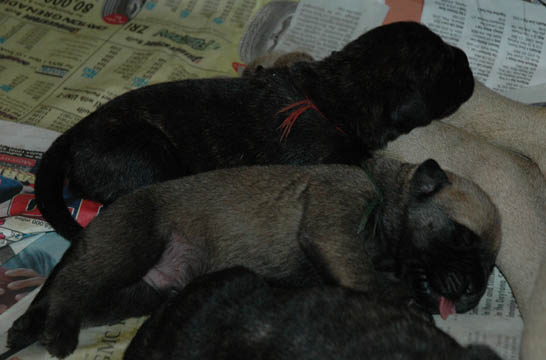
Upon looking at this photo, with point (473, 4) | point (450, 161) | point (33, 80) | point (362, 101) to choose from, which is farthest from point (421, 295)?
point (33, 80)

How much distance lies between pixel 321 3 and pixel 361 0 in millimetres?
210

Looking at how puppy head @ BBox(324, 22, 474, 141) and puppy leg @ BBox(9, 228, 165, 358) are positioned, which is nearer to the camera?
puppy leg @ BBox(9, 228, 165, 358)

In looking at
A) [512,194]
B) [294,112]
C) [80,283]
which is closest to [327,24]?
[294,112]

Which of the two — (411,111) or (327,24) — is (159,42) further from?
(411,111)

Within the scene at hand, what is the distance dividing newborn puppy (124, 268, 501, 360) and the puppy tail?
0.72 m

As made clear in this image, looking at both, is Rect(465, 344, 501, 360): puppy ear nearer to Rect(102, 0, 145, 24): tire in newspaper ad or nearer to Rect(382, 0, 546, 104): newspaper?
Rect(382, 0, 546, 104): newspaper

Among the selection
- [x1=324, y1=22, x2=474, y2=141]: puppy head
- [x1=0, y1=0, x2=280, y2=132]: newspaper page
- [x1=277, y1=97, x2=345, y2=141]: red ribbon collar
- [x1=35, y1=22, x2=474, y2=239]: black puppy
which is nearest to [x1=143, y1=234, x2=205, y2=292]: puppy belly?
[x1=35, y1=22, x2=474, y2=239]: black puppy

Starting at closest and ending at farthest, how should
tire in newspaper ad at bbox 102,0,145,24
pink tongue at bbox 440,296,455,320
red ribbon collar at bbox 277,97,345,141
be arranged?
pink tongue at bbox 440,296,455,320 → red ribbon collar at bbox 277,97,345,141 → tire in newspaper ad at bbox 102,0,145,24

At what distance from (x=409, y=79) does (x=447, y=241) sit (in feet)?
2.45

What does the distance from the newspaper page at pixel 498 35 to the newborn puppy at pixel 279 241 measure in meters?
1.19

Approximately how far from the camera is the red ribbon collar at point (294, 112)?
277 centimetres

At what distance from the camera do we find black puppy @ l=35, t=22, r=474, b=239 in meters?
2.64

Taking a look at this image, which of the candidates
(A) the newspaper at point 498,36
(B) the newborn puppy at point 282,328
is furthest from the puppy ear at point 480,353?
(A) the newspaper at point 498,36

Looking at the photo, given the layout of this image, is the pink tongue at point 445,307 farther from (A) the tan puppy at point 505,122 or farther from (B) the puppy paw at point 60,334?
(B) the puppy paw at point 60,334
